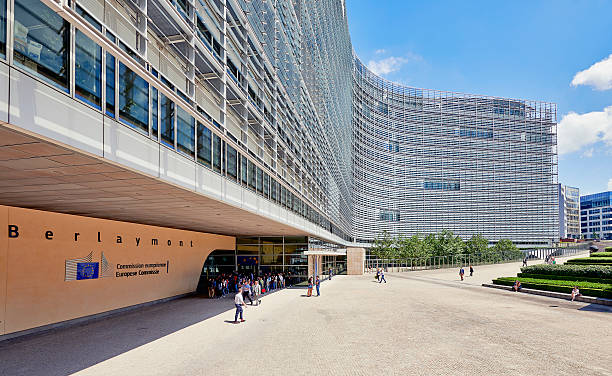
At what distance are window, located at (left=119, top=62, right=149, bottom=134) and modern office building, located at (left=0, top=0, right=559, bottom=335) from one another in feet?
0.13

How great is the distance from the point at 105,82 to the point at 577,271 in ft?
107

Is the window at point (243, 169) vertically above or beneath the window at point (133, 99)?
beneath

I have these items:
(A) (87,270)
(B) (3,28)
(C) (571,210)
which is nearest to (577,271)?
(A) (87,270)

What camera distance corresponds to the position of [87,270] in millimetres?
16797

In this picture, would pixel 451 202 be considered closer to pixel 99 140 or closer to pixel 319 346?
pixel 319 346

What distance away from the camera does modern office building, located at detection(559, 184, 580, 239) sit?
161075mm

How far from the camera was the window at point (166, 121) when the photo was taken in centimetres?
1021

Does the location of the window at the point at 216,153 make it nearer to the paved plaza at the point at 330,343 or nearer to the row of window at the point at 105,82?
the row of window at the point at 105,82

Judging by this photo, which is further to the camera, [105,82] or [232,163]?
[232,163]

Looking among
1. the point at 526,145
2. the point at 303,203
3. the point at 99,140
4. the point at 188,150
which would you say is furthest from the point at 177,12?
the point at 526,145

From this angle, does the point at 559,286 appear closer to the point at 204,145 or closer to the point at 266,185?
the point at 266,185

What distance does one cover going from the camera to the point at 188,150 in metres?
11.6

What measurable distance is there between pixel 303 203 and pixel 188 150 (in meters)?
19.9

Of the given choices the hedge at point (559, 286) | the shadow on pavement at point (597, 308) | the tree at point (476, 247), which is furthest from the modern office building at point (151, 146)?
the tree at point (476, 247)
